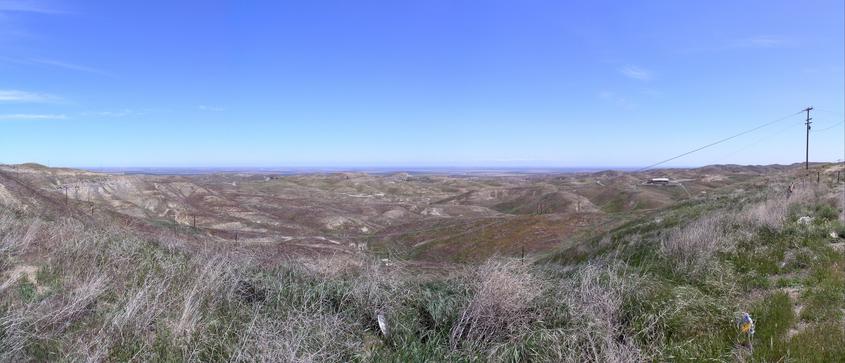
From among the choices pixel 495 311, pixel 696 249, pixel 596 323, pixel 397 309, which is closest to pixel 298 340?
pixel 397 309

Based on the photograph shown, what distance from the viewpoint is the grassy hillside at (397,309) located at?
215 inches

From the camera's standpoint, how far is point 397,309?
7.04 metres

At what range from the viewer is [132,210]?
4972cm

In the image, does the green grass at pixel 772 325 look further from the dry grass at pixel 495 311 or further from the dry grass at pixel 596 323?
the dry grass at pixel 495 311

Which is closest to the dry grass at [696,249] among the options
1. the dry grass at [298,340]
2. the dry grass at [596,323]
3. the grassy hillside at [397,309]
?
the grassy hillside at [397,309]

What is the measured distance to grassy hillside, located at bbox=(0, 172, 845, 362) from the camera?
5449 mm

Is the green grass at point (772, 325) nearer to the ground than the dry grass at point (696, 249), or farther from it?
nearer to the ground

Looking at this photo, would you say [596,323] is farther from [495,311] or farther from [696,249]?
[696,249]

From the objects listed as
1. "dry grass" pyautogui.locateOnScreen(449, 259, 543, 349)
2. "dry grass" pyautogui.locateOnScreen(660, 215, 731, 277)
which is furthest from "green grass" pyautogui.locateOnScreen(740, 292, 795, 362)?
"dry grass" pyautogui.locateOnScreen(449, 259, 543, 349)

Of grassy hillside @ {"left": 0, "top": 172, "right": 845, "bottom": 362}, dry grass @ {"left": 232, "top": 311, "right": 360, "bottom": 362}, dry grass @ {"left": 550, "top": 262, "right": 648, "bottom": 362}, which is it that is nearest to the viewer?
dry grass @ {"left": 232, "top": 311, "right": 360, "bottom": 362}

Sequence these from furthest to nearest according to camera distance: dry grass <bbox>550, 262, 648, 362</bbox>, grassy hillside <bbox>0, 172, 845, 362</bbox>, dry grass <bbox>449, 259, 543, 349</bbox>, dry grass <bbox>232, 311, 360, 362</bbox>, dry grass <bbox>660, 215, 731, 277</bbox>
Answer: dry grass <bbox>660, 215, 731, 277</bbox> < dry grass <bbox>449, 259, 543, 349</bbox> < grassy hillside <bbox>0, 172, 845, 362</bbox> < dry grass <bbox>550, 262, 648, 362</bbox> < dry grass <bbox>232, 311, 360, 362</bbox>

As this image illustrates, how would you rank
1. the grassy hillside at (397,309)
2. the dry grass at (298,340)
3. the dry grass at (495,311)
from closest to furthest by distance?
the dry grass at (298,340) < the grassy hillside at (397,309) < the dry grass at (495,311)

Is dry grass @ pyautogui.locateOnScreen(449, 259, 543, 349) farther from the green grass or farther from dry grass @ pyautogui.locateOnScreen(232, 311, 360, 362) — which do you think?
the green grass

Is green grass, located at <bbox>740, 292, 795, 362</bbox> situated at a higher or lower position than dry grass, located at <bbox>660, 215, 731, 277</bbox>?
lower
